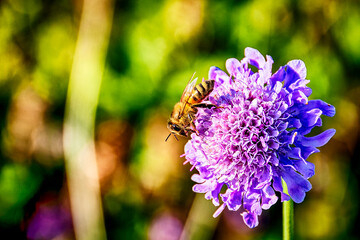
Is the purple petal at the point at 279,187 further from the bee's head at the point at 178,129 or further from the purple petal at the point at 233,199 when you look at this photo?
the bee's head at the point at 178,129

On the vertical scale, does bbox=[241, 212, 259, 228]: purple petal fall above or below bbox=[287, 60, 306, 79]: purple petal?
below

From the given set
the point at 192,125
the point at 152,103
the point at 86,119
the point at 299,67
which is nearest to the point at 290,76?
the point at 299,67

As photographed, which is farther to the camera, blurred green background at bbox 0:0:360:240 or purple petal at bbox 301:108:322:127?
blurred green background at bbox 0:0:360:240

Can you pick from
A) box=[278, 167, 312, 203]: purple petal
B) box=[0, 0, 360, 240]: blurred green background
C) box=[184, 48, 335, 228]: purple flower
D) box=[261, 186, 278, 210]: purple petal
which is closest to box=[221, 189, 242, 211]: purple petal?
box=[184, 48, 335, 228]: purple flower

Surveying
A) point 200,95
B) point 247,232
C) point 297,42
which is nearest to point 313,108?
point 200,95

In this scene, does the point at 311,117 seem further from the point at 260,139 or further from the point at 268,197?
the point at 268,197

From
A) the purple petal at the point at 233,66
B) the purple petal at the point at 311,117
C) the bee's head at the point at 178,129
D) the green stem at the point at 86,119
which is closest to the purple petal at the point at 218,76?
the purple petal at the point at 233,66

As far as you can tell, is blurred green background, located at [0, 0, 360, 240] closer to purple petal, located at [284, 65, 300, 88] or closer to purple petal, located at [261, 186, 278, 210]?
purple petal, located at [284, 65, 300, 88]
